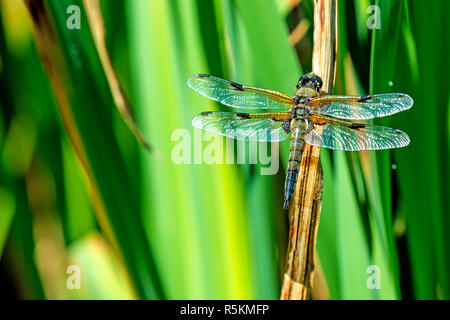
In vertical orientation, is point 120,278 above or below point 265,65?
below

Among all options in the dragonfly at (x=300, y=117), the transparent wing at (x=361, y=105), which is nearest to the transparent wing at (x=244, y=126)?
the dragonfly at (x=300, y=117)

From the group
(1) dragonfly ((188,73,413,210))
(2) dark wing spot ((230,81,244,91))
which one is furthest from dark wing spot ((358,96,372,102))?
(2) dark wing spot ((230,81,244,91))

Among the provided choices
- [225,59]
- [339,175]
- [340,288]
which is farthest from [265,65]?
[340,288]

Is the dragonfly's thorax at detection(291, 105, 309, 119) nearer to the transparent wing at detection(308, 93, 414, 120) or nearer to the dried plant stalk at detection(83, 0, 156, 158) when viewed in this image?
the transparent wing at detection(308, 93, 414, 120)

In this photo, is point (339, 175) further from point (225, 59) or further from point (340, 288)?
point (225, 59)

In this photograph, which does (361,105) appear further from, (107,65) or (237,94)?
(107,65)

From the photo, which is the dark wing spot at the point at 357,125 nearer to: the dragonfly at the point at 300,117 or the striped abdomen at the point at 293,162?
Result: the dragonfly at the point at 300,117
